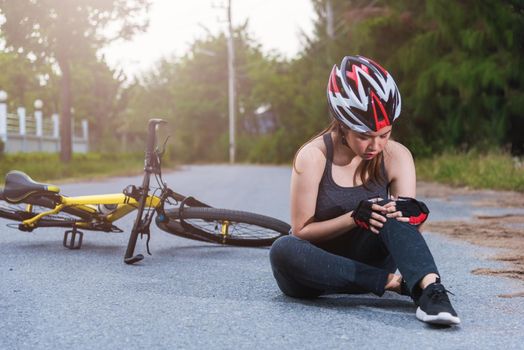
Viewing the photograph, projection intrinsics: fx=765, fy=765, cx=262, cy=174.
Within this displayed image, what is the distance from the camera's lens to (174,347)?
3.06 meters

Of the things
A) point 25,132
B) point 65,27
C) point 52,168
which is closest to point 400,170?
point 52,168

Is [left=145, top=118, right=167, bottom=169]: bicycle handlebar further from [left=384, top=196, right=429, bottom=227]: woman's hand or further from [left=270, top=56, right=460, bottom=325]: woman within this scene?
[left=384, top=196, right=429, bottom=227]: woman's hand

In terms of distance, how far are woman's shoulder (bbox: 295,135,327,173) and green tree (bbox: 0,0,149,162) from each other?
17800 mm

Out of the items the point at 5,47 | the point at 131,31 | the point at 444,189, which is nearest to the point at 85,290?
the point at 444,189

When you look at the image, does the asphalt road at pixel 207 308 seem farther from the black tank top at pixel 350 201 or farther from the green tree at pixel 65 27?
the green tree at pixel 65 27

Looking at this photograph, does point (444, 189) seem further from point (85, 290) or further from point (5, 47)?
point (5, 47)

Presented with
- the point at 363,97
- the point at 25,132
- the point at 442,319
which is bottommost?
the point at 442,319

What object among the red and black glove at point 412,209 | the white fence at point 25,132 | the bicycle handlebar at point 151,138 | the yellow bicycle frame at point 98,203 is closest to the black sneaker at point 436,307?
the red and black glove at point 412,209

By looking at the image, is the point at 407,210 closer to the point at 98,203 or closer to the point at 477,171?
the point at 98,203

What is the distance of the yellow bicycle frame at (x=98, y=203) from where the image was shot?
560 cm

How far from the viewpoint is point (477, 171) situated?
576 inches

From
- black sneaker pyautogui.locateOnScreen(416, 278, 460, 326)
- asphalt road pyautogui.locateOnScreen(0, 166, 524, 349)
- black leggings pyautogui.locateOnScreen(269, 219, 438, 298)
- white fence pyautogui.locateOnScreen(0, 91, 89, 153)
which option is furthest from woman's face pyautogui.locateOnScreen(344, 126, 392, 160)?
white fence pyautogui.locateOnScreen(0, 91, 89, 153)

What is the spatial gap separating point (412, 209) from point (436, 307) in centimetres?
47

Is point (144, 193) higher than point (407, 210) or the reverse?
the reverse
